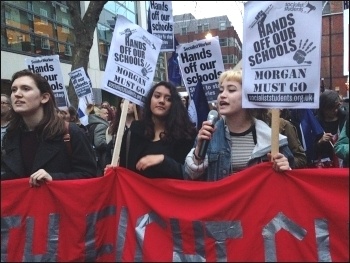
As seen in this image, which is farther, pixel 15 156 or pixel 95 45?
pixel 95 45

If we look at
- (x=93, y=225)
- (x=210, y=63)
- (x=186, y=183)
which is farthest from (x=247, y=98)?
(x=210, y=63)

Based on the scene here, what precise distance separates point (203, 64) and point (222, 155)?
2470 millimetres

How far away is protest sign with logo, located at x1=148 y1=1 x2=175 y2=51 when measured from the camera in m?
6.60

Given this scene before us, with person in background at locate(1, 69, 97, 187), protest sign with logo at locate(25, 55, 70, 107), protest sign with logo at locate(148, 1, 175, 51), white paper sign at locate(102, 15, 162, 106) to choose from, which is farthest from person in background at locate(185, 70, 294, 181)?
protest sign with logo at locate(148, 1, 175, 51)

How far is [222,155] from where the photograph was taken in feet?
9.86

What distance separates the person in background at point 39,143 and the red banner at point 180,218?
16 centimetres

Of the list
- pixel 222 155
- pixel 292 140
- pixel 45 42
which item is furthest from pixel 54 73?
pixel 45 42

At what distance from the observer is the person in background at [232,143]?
2.98m

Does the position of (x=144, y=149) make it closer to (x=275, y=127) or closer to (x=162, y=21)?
(x=275, y=127)

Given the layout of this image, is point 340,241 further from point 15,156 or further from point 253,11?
point 15,156

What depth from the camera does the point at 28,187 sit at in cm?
309

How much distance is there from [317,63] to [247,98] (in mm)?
467

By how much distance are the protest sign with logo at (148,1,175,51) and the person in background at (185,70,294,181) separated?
351 cm

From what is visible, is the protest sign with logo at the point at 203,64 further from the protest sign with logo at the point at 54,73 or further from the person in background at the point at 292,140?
the protest sign with logo at the point at 54,73
